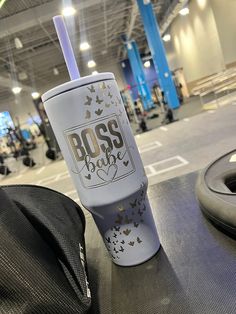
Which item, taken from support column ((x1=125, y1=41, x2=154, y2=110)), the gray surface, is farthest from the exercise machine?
support column ((x1=125, y1=41, x2=154, y2=110))

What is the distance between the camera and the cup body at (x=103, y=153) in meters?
0.42

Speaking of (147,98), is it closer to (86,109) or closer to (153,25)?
(153,25)

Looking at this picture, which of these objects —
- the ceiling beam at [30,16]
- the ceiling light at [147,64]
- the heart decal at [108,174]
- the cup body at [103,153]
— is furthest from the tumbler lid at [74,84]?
the ceiling light at [147,64]

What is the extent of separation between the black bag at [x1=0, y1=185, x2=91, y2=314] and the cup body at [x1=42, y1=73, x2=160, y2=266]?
0.07m

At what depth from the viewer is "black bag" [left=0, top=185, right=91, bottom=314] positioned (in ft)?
0.99

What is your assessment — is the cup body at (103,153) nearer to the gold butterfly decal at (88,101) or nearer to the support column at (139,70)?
the gold butterfly decal at (88,101)

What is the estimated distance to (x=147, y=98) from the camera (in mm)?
14727

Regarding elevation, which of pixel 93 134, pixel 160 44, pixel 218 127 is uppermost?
pixel 160 44

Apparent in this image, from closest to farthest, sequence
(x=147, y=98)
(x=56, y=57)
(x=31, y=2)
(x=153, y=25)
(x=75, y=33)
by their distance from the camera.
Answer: (x=31, y=2), (x=153, y=25), (x=75, y=33), (x=56, y=57), (x=147, y=98)

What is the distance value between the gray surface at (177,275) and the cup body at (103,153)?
51 millimetres

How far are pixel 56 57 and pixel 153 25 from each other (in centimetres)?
512

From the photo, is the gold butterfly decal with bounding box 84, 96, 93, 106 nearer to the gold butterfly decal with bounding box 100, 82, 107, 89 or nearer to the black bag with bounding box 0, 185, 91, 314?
the gold butterfly decal with bounding box 100, 82, 107, 89

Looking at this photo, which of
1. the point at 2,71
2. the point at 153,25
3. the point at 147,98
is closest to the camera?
the point at 153,25

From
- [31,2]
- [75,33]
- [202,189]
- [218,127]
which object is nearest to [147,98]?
[75,33]
